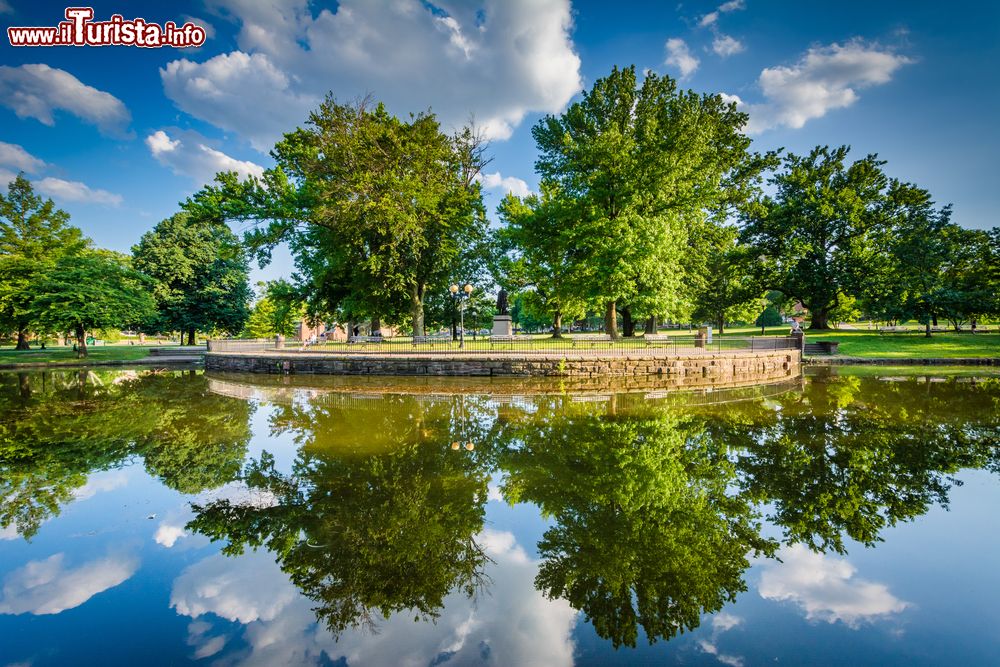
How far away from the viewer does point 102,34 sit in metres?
12.2

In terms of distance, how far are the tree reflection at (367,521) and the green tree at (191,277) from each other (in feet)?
138

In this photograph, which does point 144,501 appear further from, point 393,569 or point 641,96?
point 641,96

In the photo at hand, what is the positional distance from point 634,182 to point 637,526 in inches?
916

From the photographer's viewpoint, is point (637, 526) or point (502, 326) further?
point (502, 326)

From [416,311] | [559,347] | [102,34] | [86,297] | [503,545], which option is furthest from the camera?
[416,311]

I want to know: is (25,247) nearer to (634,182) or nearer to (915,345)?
(634,182)

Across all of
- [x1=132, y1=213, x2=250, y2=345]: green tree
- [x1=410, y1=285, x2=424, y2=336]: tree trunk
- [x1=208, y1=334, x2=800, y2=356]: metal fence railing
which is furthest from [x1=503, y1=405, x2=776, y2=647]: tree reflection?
[x1=132, y1=213, x2=250, y2=345]: green tree

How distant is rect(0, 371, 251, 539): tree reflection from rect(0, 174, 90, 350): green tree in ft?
58.3

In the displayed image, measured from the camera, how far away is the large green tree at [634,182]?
24.1m

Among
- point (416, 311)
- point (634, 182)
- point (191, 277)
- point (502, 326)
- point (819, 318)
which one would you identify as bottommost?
point (502, 326)

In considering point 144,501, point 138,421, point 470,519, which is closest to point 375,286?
point 138,421

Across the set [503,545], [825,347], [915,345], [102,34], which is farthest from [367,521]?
[915,345]

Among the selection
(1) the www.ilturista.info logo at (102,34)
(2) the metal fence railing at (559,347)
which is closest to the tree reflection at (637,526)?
(2) the metal fence railing at (559,347)

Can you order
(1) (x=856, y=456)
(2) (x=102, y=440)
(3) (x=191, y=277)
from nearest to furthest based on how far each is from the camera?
(1) (x=856, y=456), (2) (x=102, y=440), (3) (x=191, y=277)
